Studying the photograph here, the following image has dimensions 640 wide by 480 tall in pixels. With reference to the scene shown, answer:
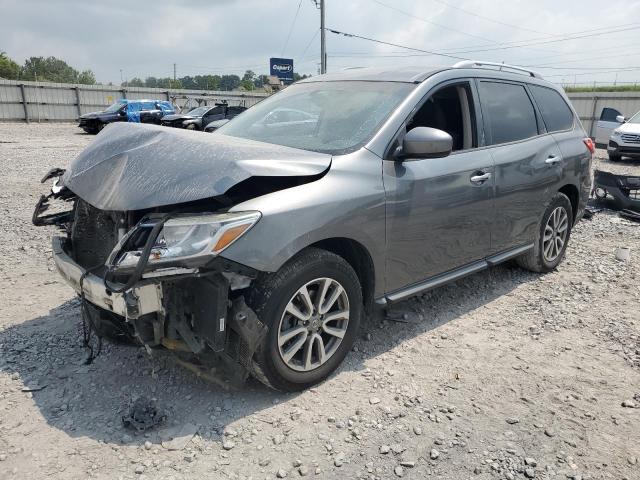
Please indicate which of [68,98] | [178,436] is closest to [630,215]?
[178,436]

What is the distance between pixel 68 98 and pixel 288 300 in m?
37.4

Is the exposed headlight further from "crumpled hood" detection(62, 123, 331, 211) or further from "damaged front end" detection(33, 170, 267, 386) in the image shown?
"crumpled hood" detection(62, 123, 331, 211)

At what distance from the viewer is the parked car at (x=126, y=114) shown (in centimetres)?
2451

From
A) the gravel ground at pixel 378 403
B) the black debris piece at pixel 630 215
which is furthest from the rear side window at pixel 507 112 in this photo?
the black debris piece at pixel 630 215

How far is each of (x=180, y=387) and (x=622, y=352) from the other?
306 cm

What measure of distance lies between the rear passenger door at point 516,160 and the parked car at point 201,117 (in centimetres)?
2069

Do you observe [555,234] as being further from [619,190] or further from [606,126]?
[606,126]

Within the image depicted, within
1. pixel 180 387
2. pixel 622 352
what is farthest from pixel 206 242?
pixel 622 352

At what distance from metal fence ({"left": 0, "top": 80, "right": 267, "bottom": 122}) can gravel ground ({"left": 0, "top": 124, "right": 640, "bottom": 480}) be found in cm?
3003

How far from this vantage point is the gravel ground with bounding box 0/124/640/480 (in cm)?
255

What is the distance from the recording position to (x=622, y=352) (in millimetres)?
3717

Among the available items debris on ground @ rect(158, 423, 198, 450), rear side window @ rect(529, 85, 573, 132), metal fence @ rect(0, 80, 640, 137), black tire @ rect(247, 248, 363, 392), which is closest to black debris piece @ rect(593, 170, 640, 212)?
rear side window @ rect(529, 85, 573, 132)

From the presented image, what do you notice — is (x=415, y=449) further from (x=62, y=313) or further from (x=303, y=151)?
(x=62, y=313)

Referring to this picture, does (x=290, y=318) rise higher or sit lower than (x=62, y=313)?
higher
